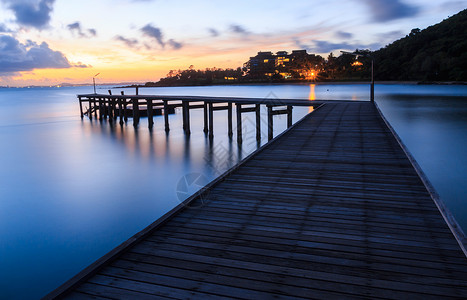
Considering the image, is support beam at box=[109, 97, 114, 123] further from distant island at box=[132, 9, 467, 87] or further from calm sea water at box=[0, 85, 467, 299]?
distant island at box=[132, 9, 467, 87]

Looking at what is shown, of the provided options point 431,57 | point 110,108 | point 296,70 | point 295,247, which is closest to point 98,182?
point 295,247

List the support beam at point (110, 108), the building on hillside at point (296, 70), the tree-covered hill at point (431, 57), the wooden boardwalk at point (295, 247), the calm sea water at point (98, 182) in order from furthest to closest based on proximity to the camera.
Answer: the building on hillside at point (296, 70), the tree-covered hill at point (431, 57), the support beam at point (110, 108), the calm sea water at point (98, 182), the wooden boardwalk at point (295, 247)

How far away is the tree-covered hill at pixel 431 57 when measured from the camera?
66.3m

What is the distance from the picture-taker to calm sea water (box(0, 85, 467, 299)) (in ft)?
22.4

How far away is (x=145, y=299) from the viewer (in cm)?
249

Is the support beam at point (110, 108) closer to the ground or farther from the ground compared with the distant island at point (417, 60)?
closer to the ground

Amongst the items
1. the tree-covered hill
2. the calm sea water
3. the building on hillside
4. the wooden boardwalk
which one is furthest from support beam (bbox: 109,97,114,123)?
the building on hillside

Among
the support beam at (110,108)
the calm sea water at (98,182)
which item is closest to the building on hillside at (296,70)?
the support beam at (110,108)

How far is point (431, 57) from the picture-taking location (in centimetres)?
7006

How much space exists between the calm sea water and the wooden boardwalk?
3649 mm

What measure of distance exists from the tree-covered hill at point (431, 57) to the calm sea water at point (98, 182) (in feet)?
169

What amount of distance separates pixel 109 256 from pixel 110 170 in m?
11.6

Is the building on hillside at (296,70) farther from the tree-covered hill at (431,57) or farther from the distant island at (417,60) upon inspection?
the tree-covered hill at (431,57)

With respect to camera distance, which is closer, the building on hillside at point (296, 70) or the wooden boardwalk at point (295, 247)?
the wooden boardwalk at point (295, 247)
